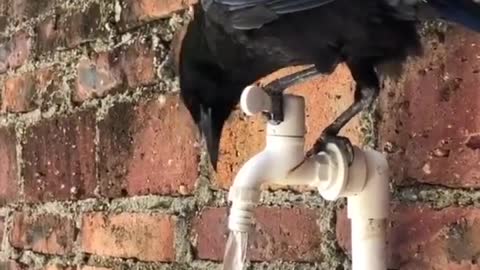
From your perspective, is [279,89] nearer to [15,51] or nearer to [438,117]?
[438,117]

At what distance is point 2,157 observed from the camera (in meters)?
1.52

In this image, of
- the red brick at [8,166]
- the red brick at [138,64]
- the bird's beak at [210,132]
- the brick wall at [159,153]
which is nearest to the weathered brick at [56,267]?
the brick wall at [159,153]

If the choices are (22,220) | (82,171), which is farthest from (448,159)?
(22,220)

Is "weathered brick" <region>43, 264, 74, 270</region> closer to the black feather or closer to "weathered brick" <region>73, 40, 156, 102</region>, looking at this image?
"weathered brick" <region>73, 40, 156, 102</region>

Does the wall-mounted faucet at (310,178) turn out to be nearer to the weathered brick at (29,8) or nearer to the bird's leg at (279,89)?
the bird's leg at (279,89)

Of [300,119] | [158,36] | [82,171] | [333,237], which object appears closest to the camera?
[300,119]

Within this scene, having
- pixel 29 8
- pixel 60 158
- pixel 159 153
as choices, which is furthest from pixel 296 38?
pixel 29 8

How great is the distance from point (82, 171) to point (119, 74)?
15 centimetres

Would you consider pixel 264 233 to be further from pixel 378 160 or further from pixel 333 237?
pixel 378 160

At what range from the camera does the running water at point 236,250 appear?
828mm

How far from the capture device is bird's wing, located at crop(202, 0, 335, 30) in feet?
2.63

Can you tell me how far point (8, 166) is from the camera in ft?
4.95

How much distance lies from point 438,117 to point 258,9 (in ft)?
0.62

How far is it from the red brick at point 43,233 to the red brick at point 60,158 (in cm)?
3
